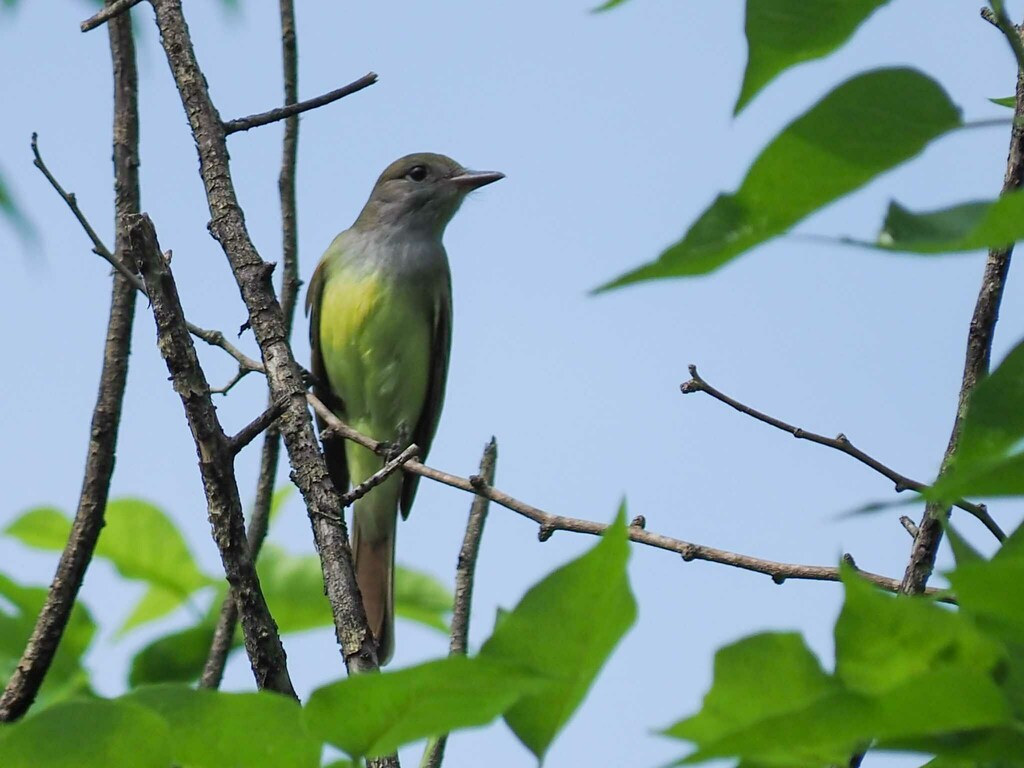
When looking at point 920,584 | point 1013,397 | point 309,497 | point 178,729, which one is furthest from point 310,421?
point 1013,397

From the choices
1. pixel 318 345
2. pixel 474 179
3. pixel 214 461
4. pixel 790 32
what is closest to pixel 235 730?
pixel 790 32

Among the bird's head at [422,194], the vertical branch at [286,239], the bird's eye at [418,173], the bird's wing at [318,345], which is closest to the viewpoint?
the vertical branch at [286,239]

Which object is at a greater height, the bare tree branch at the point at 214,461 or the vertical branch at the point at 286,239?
the vertical branch at the point at 286,239

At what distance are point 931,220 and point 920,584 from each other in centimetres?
126

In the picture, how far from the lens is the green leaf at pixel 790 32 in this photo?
0.97 m

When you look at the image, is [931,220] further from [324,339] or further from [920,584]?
[324,339]

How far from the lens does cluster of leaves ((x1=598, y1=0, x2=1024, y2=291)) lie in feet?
2.62

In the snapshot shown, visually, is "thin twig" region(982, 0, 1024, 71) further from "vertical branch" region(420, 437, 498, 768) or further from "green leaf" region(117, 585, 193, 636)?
"green leaf" region(117, 585, 193, 636)

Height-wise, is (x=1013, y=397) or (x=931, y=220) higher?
(x=931, y=220)

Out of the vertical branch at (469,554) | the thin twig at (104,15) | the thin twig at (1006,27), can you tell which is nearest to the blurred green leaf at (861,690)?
the thin twig at (1006,27)

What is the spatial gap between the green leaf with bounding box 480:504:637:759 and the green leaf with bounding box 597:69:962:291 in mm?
170

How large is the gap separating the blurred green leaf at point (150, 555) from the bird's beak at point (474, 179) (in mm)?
4135

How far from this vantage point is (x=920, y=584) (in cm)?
198

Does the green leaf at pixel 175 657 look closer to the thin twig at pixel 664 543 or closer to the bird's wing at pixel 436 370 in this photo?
the thin twig at pixel 664 543
